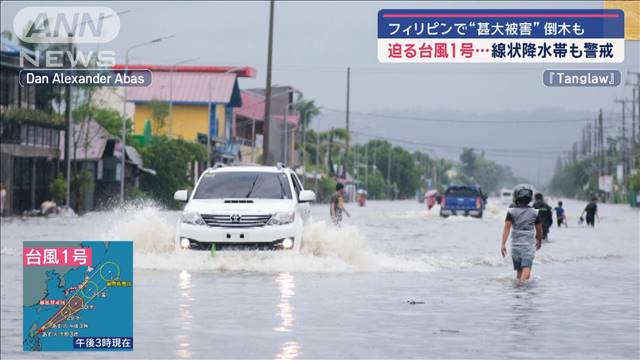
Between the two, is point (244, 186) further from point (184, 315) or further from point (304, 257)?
point (184, 315)

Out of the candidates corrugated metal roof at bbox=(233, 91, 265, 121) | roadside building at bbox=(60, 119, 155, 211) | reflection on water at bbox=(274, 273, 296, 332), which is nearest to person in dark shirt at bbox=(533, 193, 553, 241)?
reflection on water at bbox=(274, 273, 296, 332)

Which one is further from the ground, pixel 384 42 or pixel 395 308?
pixel 384 42

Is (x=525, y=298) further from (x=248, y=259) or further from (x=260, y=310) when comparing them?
(x=248, y=259)

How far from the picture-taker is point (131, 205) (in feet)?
238

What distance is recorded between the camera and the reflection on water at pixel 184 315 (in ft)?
39.1

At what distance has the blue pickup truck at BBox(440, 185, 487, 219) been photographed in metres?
72.2

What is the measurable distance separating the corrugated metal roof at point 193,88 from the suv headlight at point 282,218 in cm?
7424

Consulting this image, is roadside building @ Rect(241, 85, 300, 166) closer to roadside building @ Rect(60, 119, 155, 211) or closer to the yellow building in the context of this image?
the yellow building

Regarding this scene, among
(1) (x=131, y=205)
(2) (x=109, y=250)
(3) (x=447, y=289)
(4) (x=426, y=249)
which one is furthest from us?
(1) (x=131, y=205)

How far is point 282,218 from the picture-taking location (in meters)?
23.1

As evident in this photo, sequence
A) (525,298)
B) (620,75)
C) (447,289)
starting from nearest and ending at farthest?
(620,75) < (525,298) < (447,289)

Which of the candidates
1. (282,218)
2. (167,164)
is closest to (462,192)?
(167,164)

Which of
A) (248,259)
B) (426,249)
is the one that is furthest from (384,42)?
(426,249)

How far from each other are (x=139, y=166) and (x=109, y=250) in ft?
244
